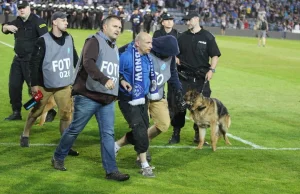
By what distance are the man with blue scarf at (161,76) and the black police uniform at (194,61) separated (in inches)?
56.2

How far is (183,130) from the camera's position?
40.1 feet

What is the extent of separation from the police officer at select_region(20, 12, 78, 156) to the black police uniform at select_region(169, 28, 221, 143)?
195 centimetres

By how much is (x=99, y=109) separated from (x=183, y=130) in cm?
430

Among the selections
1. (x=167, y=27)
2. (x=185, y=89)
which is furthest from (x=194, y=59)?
(x=167, y=27)

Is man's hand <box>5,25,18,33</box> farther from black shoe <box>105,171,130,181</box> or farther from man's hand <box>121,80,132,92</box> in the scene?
black shoe <box>105,171,130,181</box>

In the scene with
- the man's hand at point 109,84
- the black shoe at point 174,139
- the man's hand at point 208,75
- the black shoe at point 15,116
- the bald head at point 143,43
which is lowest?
the black shoe at point 15,116

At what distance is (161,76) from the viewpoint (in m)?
8.96

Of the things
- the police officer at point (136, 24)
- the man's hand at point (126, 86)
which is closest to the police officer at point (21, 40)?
the man's hand at point (126, 86)

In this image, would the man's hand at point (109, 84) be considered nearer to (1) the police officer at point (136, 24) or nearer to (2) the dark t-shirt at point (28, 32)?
(2) the dark t-shirt at point (28, 32)

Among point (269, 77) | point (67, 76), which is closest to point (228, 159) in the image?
point (67, 76)

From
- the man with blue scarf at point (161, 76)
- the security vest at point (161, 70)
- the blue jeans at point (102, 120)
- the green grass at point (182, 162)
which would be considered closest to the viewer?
the green grass at point (182, 162)

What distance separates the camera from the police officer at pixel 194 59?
10906 mm

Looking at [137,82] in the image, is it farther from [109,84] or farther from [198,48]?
[198,48]

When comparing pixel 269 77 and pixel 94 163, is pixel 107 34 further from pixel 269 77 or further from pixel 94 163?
pixel 269 77
